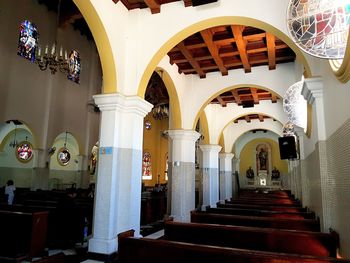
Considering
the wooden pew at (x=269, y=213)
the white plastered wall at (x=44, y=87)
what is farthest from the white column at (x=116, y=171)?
the white plastered wall at (x=44, y=87)

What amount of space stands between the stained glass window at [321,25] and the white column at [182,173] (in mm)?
6611

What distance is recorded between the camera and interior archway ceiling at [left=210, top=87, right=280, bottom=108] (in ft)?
34.9

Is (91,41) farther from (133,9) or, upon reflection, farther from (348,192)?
(348,192)

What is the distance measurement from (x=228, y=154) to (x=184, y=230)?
11.1 m

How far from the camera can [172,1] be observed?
18.6 ft

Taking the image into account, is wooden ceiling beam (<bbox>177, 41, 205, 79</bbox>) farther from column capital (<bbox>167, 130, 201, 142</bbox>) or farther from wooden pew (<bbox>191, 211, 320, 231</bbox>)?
wooden pew (<bbox>191, 211, 320, 231</bbox>)

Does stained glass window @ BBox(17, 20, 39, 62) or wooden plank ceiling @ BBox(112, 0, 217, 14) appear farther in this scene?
stained glass window @ BBox(17, 20, 39, 62)

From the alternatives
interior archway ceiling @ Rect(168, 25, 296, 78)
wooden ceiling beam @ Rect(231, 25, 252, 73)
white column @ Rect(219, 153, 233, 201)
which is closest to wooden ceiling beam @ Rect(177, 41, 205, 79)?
interior archway ceiling @ Rect(168, 25, 296, 78)

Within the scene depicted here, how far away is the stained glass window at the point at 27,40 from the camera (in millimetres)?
11125

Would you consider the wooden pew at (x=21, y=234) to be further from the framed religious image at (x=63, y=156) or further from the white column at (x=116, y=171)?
the framed religious image at (x=63, y=156)

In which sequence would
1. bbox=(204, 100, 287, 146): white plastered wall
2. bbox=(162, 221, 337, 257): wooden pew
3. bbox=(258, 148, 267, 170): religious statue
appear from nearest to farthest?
bbox=(162, 221, 337, 257): wooden pew → bbox=(204, 100, 287, 146): white plastered wall → bbox=(258, 148, 267, 170): religious statue

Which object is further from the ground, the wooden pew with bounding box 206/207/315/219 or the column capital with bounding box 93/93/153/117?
the column capital with bounding box 93/93/153/117

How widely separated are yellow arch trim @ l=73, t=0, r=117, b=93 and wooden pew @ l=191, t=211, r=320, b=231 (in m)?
2.94

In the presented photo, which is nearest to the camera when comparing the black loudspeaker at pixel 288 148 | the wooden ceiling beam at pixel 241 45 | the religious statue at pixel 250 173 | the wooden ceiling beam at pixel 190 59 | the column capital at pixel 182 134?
the wooden ceiling beam at pixel 241 45
